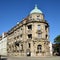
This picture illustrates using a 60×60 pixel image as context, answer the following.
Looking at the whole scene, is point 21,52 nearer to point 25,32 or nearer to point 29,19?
point 25,32

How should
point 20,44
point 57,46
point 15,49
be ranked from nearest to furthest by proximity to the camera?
point 20,44
point 15,49
point 57,46

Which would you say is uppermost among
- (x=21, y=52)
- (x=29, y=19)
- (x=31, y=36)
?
(x=29, y=19)

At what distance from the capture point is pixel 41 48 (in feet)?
238

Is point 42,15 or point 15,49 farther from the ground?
point 42,15

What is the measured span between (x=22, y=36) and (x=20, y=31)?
4.16 metres

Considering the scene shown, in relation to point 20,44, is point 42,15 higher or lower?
higher

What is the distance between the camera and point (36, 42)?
72.8 m

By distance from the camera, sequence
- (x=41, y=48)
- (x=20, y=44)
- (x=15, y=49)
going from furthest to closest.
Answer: (x=15, y=49) → (x=20, y=44) → (x=41, y=48)

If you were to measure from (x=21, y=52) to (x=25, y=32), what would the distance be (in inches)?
281

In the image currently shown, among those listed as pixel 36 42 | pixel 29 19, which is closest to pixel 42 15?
pixel 29 19

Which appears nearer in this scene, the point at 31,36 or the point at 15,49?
the point at 31,36

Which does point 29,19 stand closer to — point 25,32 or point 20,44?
point 25,32

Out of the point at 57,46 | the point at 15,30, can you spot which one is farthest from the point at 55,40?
the point at 15,30

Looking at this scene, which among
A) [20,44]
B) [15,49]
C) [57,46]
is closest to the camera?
[20,44]
